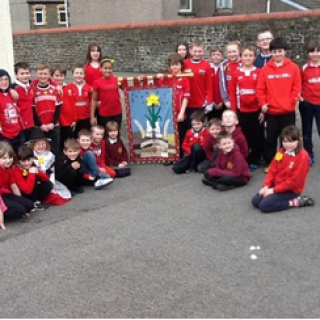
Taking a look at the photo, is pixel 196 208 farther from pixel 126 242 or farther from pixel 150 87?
pixel 150 87

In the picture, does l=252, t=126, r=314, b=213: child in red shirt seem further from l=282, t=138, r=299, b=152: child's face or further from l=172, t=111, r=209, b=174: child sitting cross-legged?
l=172, t=111, r=209, b=174: child sitting cross-legged

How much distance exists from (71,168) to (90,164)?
1.27 ft

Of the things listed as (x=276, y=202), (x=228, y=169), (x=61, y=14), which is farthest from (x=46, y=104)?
(x=61, y=14)

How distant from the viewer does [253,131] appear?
726 centimetres

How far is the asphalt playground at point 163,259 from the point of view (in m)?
3.52

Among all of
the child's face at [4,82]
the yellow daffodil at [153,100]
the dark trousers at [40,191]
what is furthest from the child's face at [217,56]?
the dark trousers at [40,191]

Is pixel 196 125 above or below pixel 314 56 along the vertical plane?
below

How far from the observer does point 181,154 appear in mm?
7812

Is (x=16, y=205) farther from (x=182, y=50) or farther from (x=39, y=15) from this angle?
(x=39, y=15)

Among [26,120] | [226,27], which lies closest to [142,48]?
[226,27]

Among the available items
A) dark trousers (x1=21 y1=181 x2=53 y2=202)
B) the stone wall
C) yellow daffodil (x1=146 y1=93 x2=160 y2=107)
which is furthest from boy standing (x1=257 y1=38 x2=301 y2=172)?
the stone wall

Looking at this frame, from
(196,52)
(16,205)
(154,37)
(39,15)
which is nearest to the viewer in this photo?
(16,205)

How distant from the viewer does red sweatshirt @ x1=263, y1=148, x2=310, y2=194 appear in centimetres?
543

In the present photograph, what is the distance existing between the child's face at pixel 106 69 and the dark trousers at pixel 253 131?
2.11 metres
